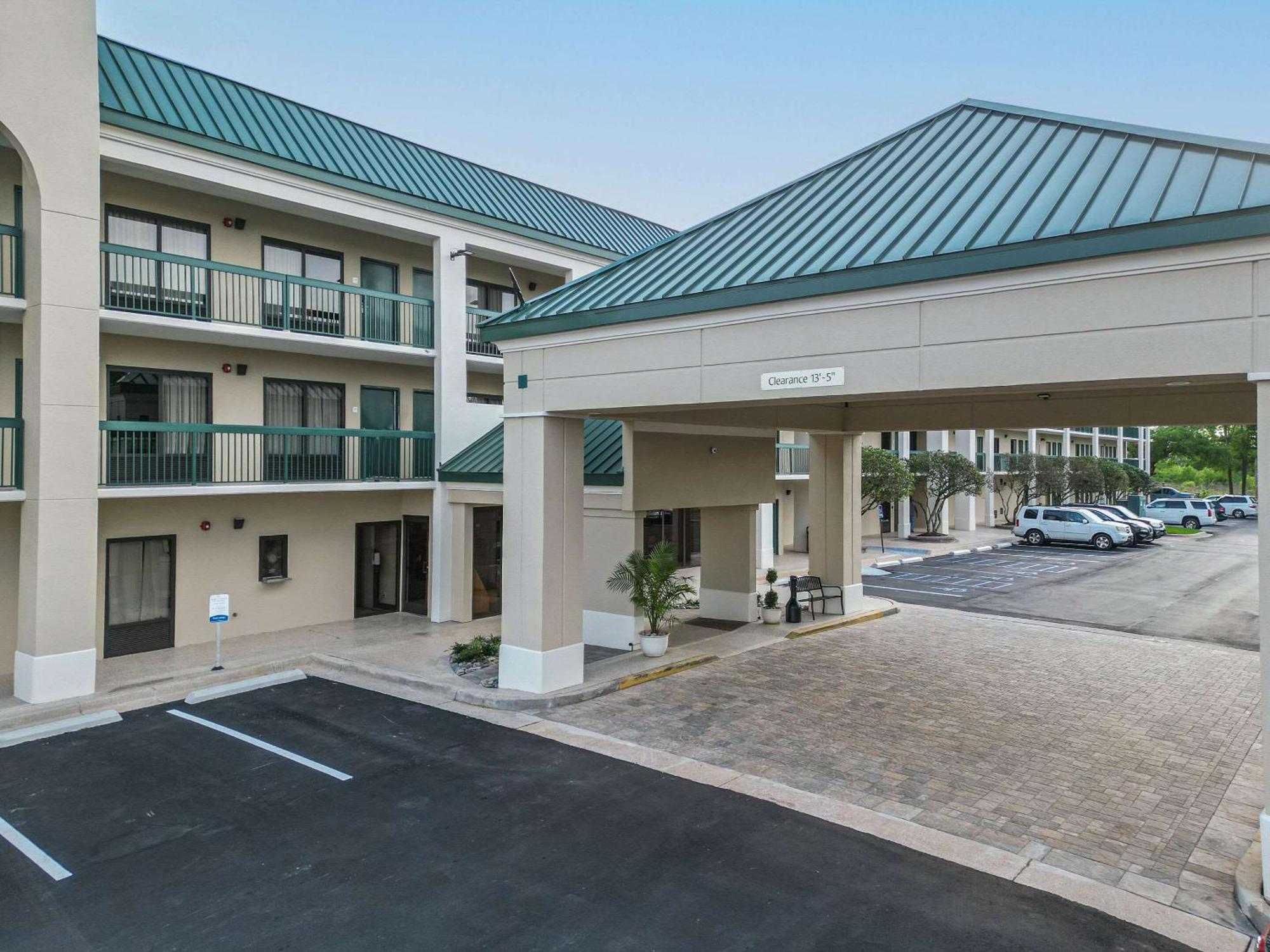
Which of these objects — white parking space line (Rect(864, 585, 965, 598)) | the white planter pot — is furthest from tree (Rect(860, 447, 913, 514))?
the white planter pot

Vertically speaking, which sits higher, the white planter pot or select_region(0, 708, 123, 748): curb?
the white planter pot

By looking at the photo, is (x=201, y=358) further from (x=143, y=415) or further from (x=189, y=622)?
(x=189, y=622)

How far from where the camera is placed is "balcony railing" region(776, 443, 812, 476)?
25.8 meters

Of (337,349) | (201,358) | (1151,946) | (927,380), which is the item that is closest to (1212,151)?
(927,380)

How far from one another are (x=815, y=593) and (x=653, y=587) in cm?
610

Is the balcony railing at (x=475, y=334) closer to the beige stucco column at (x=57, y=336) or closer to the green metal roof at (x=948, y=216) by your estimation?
the green metal roof at (x=948, y=216)

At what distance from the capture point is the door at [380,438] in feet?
55.9

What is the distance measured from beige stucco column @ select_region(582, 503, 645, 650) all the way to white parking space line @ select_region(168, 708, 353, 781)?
6.12 m

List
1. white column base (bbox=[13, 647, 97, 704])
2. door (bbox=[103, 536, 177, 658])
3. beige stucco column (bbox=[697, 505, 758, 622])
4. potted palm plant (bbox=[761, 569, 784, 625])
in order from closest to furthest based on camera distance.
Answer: white column base (bbox=[13, 647, 97, 704])
door (bbox=[103, 536, 177, 658])
potted palm plant (bbox=[761, 569, 784, 625])
beige stucco column (bbox=[697, 505, 758, 622])

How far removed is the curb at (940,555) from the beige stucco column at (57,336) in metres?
23.6

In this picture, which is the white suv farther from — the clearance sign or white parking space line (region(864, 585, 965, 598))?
the clearance sign

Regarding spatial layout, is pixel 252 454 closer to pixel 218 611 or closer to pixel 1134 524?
pixel 218 611

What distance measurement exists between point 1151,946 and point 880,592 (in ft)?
57.5

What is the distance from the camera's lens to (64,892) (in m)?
6.64
